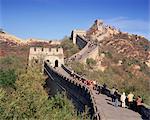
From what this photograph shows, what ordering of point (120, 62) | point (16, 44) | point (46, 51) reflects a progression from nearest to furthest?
point (46, 51), point (120, 62), point (16, 44)

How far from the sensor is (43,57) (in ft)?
129

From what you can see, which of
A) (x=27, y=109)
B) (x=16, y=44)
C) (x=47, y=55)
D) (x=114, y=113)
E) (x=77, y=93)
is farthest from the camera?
(x=16, y=44)

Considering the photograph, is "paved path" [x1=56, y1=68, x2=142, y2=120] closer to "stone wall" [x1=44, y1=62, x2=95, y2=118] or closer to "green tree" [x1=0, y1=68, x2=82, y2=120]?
"stone wall" [x1=44, y1=62, x2=95, y2=118]

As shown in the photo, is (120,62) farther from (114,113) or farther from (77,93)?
(114,113)

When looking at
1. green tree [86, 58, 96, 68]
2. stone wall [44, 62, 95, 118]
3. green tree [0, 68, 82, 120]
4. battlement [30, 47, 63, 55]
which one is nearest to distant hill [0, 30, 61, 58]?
green tree [86, 58, 96, 68]

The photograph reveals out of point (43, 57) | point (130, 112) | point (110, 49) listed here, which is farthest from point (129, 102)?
point (110, 49)

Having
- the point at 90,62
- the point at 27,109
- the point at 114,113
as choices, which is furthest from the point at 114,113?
the point at 90,62

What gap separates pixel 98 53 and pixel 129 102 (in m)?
28.5

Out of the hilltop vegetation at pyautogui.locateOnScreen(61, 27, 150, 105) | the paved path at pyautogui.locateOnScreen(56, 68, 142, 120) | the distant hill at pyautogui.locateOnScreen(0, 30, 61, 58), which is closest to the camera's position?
the paved path at pyautogui.locateOnScreen(56, 68, 142, 120)

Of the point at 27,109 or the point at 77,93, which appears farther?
the point at 77,93

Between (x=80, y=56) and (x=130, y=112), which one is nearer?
(x=130, y=112)

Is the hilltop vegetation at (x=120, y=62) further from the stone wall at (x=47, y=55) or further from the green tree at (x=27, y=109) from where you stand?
the green tree at (x=27, y=109)

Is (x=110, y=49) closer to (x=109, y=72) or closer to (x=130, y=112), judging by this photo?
(x=109, y=72)

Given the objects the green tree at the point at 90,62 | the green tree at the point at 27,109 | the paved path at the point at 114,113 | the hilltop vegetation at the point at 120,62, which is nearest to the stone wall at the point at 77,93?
the paved path at the point at 114,113
